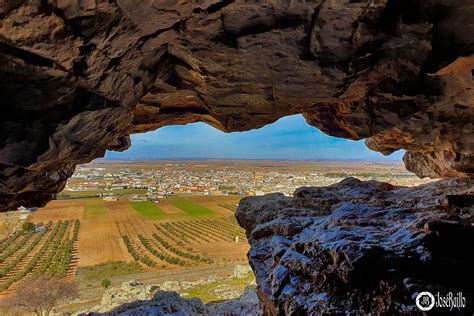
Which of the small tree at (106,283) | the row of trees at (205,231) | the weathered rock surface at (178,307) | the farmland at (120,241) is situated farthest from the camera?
the row of trees at (205,231)

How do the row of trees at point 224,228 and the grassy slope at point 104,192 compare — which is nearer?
the row of trees at point 224,228

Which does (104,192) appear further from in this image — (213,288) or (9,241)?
(213,288)

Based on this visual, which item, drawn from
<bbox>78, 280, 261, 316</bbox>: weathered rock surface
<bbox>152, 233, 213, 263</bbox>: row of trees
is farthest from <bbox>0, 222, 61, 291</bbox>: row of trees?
<bbox>78, 280, 261, 316</bbox>: weathered rock surface

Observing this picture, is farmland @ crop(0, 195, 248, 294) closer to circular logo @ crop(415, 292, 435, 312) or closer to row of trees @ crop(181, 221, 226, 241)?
row of trees @ crop(181, 221, 226, 241)

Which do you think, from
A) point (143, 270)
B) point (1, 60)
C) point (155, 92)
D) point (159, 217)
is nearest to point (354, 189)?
point (155, 92)

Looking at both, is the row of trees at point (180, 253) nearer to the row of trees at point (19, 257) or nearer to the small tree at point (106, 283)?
the small tree at point (106, 283)

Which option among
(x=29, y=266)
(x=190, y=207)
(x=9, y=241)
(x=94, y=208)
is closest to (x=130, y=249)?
(x=29, y=266)

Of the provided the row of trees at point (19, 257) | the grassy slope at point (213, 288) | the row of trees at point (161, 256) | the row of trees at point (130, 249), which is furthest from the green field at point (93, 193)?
the grassy slope at point (213, 288)

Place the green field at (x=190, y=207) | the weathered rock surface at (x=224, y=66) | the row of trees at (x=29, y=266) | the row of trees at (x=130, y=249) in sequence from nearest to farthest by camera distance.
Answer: the weathered rock surface at (x=224, y=66), the row of trees at (x=29, y=266), the row of trees at (x=130, y=249), the green field at (x=190, y=207)

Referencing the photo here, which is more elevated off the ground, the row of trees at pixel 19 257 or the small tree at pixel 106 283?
the small tree at pixel 106 283
